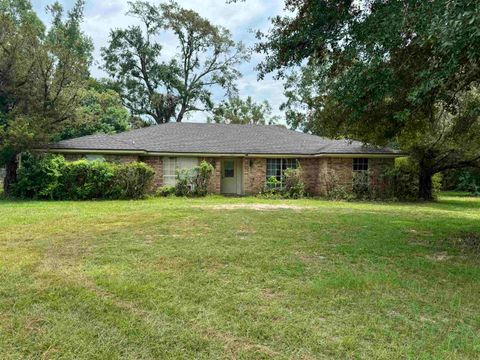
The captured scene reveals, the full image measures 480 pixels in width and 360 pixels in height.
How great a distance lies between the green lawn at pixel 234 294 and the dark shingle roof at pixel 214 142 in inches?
405

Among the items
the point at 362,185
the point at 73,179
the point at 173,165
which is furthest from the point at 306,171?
the point at 73,179

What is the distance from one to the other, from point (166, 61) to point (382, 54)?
1242 inches

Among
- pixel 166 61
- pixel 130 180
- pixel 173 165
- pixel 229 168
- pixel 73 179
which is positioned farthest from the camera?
pixel 166 61

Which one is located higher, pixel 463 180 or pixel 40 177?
pixel 40 177

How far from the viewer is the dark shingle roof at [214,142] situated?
1825cm

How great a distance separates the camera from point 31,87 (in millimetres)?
16406

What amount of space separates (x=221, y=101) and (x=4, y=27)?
74.3 ft

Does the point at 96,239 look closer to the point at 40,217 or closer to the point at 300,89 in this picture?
the point at 40,217

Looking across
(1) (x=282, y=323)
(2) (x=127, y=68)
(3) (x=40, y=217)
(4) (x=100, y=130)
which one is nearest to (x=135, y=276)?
(1) (x=282, y=323)

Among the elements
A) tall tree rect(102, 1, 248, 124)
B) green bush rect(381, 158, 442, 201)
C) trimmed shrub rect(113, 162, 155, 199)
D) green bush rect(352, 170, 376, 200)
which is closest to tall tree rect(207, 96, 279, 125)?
tall tree rect(102, 1, 248, 124)

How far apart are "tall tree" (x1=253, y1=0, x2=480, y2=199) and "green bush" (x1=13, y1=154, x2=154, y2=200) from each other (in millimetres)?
9675

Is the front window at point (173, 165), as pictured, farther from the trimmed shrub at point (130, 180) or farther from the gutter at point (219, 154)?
the trimmed shrub at point (130, 180)

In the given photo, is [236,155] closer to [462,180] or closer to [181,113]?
[462,180]

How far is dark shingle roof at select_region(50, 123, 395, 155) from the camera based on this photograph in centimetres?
1825
